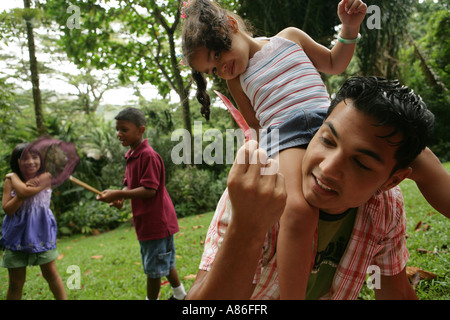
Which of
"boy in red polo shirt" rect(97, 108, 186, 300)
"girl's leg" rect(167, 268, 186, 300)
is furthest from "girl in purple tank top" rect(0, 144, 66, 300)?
"girl's leg" rect(167, 268, 186, 300)

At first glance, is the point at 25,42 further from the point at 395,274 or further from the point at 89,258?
the point at 395,274

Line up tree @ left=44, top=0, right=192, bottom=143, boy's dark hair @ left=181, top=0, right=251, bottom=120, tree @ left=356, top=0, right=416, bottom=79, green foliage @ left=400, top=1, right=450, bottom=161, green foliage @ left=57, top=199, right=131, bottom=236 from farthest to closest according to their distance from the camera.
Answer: green foliage @ left=400, top=1, right=450, bottom=161
green foliage @ left=57, top=199, right=131, bottom=236
tree @ left=44, top=0, right=192, bottom=143
tree @ left=356, top=0, right=416, bottom=79
boy's dark hair @ left=181, top=0, right=251, bottom=120

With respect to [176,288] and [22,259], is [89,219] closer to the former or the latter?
[22,259]

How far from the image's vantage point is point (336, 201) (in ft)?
3.59

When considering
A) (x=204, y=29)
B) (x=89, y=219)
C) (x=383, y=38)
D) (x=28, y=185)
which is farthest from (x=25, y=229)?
(x=89, y=219)

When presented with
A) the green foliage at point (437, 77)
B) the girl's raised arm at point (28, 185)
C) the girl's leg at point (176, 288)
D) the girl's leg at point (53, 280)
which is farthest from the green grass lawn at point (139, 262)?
the green foliage at point (437, 77)

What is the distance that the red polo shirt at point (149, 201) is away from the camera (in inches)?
117

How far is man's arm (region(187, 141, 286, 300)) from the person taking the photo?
0.81m

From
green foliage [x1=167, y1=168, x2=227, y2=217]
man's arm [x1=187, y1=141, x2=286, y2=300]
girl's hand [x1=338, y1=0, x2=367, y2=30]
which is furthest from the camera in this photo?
green foliage [x1=167, y1=168, x2=227, y2=217]

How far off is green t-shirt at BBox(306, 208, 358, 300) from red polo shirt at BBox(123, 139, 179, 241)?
1.89 m

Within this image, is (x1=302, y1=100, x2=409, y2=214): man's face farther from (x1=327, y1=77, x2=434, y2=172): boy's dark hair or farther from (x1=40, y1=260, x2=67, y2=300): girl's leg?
(x1=40, y1=260, x2=67, y2=300): girl's leg

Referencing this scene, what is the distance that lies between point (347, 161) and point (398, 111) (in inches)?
8.9

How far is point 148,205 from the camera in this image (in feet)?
9.96
